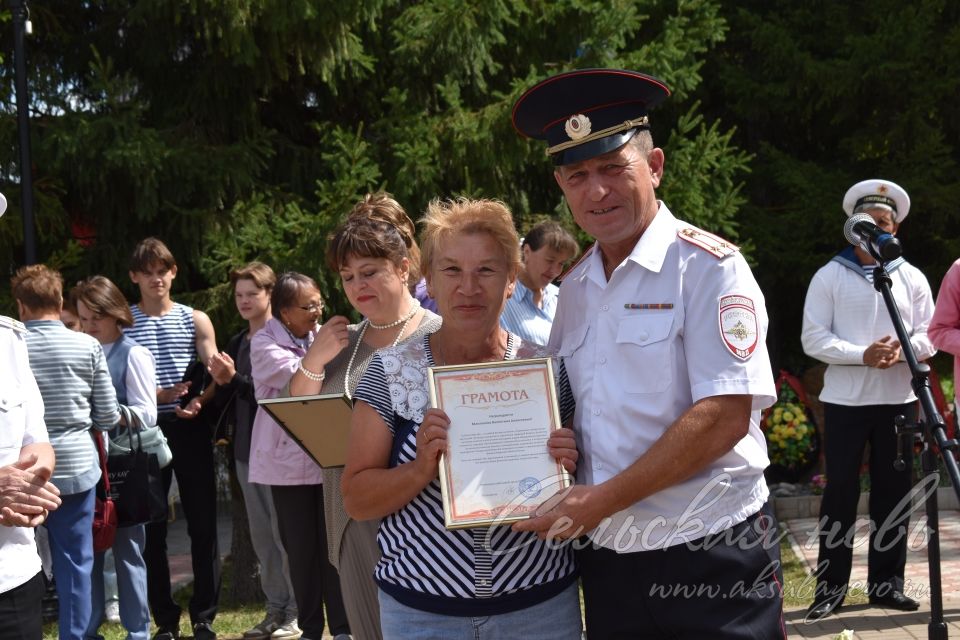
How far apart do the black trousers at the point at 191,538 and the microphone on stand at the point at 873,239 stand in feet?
13.5

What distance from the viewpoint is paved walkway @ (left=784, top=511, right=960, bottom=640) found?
6164mm

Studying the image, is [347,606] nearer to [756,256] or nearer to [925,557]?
[925,557]

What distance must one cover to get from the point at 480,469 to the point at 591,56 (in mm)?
6142

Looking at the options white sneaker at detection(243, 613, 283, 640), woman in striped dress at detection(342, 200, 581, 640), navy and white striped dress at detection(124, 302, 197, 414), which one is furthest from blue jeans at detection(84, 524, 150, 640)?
woman in striped dress at detection(342, 200, 581, 640)

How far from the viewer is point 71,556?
5.91 metres

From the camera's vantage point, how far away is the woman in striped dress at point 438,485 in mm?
2855

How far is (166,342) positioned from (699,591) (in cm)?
492

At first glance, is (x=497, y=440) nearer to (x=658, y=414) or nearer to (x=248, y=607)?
(x=658, y=414)

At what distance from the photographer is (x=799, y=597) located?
265 inches

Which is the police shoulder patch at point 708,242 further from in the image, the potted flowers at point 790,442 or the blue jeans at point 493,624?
the potted flowers at point 790,442

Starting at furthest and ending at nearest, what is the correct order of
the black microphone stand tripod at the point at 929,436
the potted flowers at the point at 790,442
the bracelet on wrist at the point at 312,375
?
1. the potted flowers at the point at 790,442
2. the black microphone stand tripod at the point at 929,436
3. the bracelet on wrist at the point at 312,375

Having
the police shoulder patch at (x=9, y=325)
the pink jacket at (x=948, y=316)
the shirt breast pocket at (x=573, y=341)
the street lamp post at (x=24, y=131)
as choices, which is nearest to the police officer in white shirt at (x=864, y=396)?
the pink jacket at (x=948, y=316)

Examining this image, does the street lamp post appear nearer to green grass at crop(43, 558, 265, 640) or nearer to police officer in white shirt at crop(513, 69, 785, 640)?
green grass at crop(43, 558, 265, 640)

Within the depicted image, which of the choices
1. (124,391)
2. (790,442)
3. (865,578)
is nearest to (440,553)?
(124,391)
